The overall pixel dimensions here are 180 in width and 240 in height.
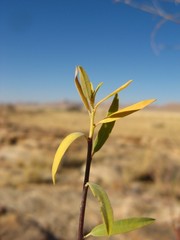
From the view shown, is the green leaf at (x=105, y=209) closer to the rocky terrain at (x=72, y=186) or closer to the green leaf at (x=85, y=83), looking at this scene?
the green leaf at (x=85, y=83)

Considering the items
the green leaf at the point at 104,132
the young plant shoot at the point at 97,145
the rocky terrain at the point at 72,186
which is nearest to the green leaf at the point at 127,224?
the young plant shoot at the point at 97,145

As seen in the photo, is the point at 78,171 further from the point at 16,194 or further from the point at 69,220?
the point at 69,220

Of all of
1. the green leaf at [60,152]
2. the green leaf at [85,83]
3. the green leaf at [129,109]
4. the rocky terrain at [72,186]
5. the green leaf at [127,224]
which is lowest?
the rocky terrain at [72,186]

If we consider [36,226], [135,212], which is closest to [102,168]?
[135,212]

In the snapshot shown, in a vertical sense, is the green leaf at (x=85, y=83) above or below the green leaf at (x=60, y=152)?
above

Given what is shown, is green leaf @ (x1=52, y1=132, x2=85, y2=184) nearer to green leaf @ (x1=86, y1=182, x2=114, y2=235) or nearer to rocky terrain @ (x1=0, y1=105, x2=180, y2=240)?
green leaf @ (x1=86, y1=182, x2=114, y2=235)

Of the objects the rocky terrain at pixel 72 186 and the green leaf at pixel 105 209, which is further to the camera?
the rocky terrain at pixel 72 186

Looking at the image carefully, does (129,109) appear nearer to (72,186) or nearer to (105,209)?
(105,209)

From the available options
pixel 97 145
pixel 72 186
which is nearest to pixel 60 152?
pixel 97 145
